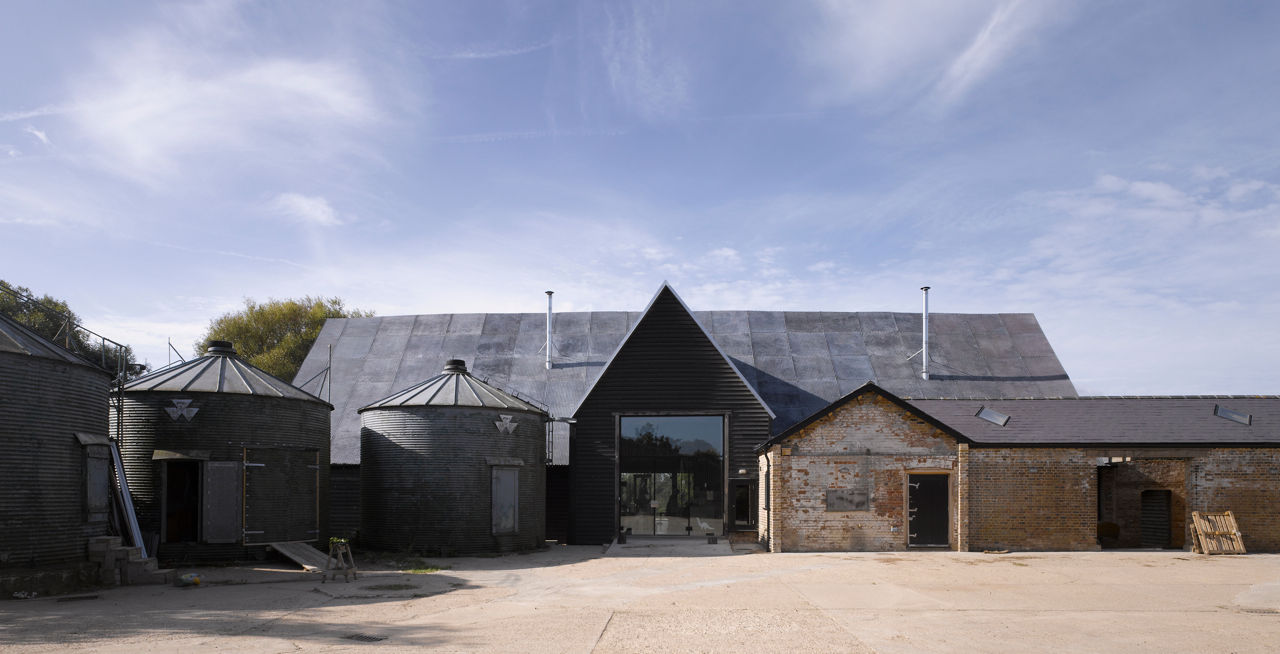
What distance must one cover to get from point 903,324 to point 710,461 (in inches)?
469

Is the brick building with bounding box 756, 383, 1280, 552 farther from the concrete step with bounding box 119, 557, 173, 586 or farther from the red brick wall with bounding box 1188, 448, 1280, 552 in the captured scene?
the concrete step with bounding box 119, 557, 173, 586

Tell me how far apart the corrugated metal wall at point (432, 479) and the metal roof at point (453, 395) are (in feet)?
0.59

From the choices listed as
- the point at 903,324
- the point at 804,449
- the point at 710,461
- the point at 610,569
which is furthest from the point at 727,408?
the point at 903,324

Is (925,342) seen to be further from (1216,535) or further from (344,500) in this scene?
(344,500)

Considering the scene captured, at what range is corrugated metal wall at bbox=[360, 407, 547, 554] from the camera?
→ 24125mm

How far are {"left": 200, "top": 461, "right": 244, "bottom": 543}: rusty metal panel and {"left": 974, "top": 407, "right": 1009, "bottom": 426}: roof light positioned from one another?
19360mm

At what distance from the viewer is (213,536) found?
21094mm

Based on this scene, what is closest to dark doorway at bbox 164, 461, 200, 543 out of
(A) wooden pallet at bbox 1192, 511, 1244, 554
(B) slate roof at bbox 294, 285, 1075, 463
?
(B) slate roof at bbox 294, 285, 1075, 463

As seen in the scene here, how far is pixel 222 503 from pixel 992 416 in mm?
19912

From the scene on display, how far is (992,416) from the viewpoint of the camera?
26.5 meters

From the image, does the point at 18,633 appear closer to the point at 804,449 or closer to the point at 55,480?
the point at 55,480

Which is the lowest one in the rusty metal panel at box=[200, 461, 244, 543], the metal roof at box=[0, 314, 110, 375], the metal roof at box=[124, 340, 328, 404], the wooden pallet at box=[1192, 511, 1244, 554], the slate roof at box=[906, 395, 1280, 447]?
the wooden pallet at box=[1192, 511, 1244, 554]

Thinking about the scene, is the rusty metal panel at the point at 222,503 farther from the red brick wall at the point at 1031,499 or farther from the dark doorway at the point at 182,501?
the red brick wall at the point at 1031,499

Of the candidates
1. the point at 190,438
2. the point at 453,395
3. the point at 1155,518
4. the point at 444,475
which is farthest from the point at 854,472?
the point at 190,438
